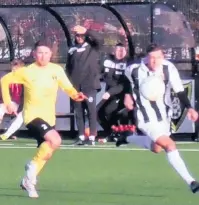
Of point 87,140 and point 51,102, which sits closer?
point 51,102

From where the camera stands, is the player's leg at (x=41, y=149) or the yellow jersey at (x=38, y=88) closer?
the player's leg at (x=41, y=149)

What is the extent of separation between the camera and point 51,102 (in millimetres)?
12086

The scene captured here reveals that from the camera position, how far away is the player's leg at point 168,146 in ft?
38.1

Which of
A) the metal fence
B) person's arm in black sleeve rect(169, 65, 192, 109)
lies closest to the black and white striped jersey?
person's arm in black sleeve rect(169, 65, 192, 109)

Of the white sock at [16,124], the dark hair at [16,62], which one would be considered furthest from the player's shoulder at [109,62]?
the white sock at [16,124]

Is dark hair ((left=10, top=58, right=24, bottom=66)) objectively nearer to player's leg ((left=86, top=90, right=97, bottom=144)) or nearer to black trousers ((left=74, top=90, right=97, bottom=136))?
black trousers ((left=74, top=90, right=97, bottom=136))

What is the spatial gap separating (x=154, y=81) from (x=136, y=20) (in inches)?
336

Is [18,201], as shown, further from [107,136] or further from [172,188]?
[107,136]

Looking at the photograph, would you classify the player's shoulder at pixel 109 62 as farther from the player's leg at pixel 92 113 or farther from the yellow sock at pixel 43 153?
the yellow sock at pixel 43 153

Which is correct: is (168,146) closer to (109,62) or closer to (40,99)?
(40,99)

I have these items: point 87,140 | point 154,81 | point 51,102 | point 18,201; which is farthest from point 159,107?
point 87,140

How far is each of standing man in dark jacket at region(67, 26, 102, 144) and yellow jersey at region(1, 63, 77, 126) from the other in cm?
→ 621

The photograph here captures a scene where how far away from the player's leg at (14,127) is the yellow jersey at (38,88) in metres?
6.65

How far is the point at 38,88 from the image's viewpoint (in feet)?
39.5
